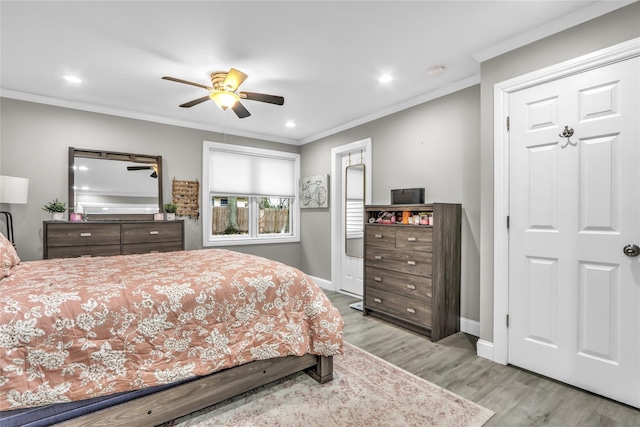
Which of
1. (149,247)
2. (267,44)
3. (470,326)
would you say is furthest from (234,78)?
(470,326)

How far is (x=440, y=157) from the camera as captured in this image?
3.40 m

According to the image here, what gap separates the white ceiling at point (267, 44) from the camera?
81.6 inches

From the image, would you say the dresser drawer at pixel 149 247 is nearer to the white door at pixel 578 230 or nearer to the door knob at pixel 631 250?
the white door at pixel 578 230

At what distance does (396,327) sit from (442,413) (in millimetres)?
1452

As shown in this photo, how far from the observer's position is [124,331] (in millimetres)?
1561

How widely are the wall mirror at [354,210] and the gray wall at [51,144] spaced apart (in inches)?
97.3

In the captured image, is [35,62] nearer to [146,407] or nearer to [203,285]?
[203,285]

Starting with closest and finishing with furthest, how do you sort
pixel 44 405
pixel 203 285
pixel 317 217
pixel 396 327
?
pixel 44 405, pixel 203 285, pixel 396 327, pixel 317 217

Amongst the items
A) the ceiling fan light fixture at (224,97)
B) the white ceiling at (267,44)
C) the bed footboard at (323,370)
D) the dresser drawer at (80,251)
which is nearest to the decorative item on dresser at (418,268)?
the bed footboard at (323,370)

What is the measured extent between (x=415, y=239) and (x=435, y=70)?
1.64 metres

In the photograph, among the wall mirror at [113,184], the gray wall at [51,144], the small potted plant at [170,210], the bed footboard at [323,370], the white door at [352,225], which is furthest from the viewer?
the white door at [352,225]

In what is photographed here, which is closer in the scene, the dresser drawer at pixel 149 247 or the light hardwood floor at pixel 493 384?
the light hardwood floor at pixel 493 384

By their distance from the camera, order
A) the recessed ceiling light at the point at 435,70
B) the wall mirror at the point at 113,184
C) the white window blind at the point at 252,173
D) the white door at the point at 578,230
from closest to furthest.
A: the white door at the point at 578,230
the recessed ceiling light at the point at 435,70
the wall mirror at the point at 113,184
the white window blind at the point at 252,173

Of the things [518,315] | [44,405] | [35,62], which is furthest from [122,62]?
[518,315]
